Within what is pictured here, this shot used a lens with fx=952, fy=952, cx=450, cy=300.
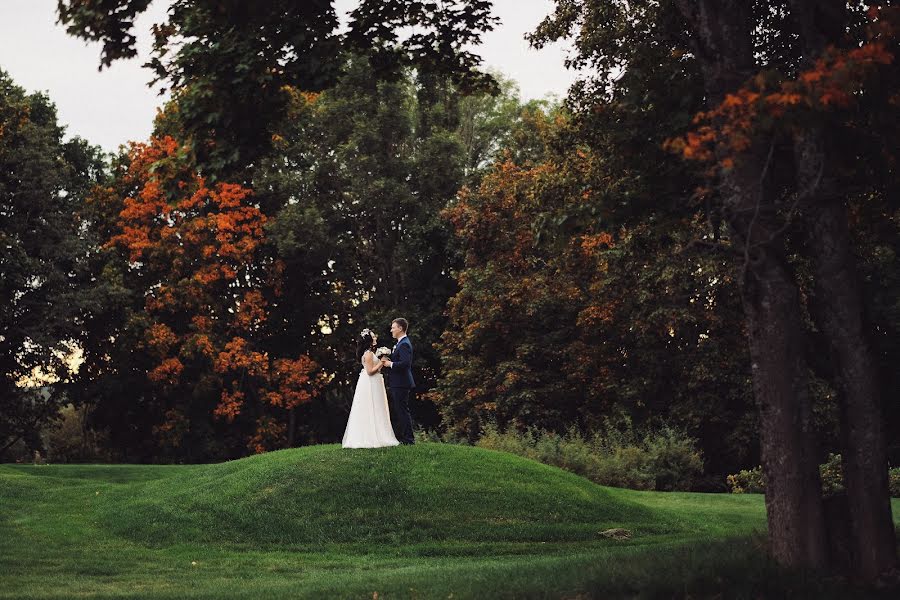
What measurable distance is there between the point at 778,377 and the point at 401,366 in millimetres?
10576

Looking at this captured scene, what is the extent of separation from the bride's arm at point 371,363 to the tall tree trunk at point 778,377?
11166mm

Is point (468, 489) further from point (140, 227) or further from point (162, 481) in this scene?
point (140, 227)

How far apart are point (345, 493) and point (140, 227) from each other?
84.0ft

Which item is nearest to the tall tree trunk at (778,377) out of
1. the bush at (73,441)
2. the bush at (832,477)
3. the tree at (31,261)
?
the bush at (832,477)

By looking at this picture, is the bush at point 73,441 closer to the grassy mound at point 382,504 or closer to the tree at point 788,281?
the grassy mound at point 382,504

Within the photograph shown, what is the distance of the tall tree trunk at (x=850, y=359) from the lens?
10078mm

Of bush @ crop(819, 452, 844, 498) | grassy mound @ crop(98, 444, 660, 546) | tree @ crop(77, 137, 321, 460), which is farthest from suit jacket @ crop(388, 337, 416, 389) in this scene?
tree @ crop(77, 137, 321, 460)

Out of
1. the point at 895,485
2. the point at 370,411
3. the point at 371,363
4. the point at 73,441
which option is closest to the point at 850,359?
the point at 371,363

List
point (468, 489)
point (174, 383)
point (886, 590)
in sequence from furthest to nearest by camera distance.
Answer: point (174, 383) → point (468, 489) → point (886, 590)

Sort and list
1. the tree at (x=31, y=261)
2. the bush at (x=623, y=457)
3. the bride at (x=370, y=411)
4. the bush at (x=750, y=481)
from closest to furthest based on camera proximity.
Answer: the bride at (x=370, y=411)
the bush at (x=623, y=457)
the bush at (x=750, y=481)
the tree at (x=31, y=261)

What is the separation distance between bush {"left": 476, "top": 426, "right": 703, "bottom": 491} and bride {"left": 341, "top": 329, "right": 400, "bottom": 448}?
300 inches

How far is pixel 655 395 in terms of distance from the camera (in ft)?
108

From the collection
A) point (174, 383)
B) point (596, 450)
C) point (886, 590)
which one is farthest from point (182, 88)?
point (174, 383)

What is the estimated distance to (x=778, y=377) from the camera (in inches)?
394
